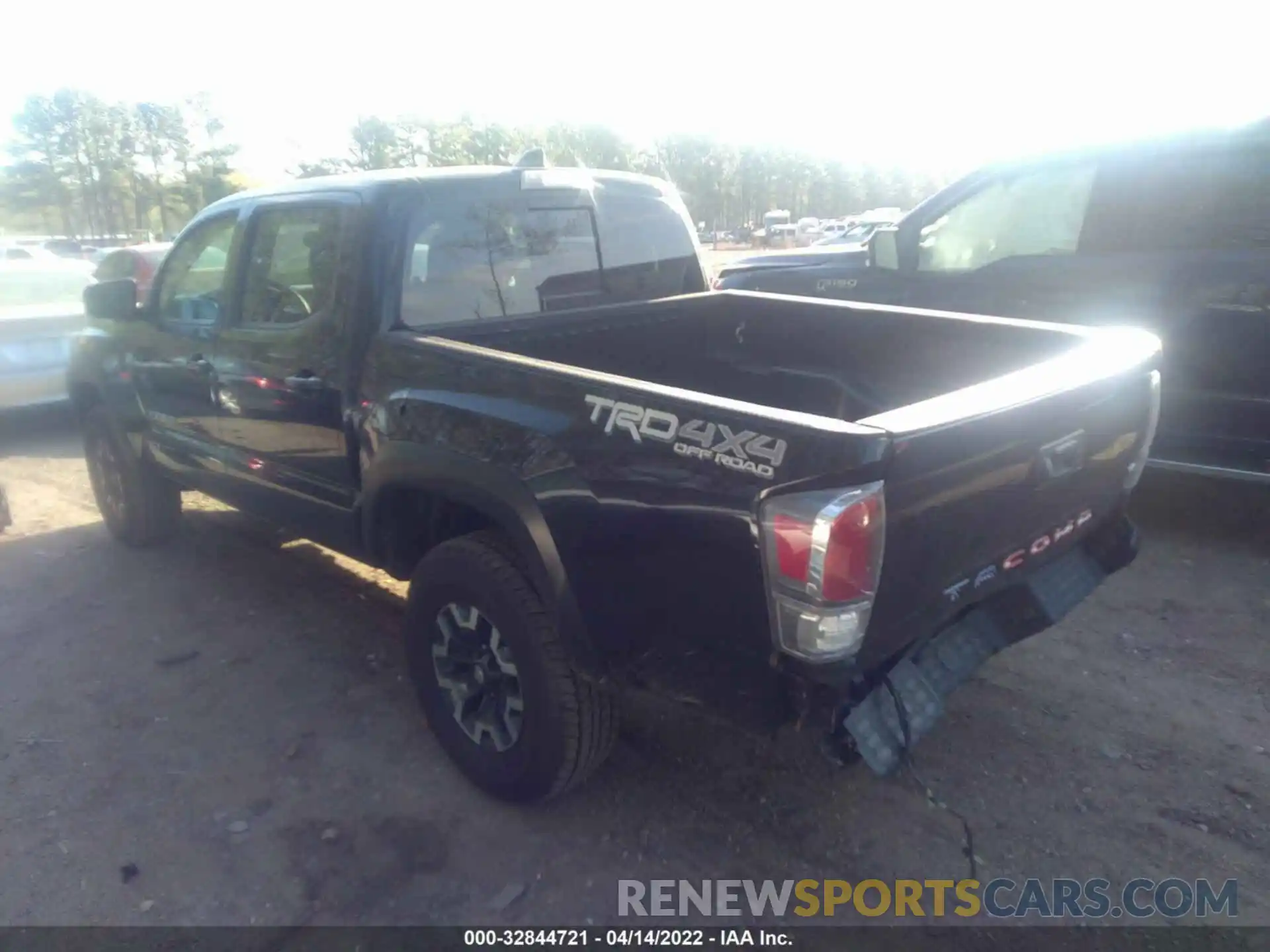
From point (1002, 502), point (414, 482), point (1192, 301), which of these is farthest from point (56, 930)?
point (1192, 301)

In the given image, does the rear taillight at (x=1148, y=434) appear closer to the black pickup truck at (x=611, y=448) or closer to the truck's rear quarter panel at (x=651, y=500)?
the black pickup truck at (x=611, y=448)

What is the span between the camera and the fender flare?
2.62 m

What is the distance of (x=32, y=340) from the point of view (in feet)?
24.5

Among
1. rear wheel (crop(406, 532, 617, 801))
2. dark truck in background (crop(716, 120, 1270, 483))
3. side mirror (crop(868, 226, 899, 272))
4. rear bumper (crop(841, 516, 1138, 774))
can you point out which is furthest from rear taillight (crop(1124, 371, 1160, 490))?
side mirror (crop(868, 226, 899, 272))

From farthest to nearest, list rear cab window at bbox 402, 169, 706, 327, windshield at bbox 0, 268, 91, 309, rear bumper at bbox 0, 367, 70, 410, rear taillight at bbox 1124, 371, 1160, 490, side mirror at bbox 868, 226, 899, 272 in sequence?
1. windshield at bbox 0, 268, 91, 309
2. rear bumper at bbox 0, 367, 70, 410
3. side mirror at bbox 868, 226, 899, 272
4. rear cab window at bbox 402, 169, 706, 327
5. rear taillight at bbox 1124, 371, 1160, 490

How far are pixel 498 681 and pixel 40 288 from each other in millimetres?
7344

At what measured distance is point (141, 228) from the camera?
1672 inches

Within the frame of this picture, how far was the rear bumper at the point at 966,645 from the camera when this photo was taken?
7.43 ft

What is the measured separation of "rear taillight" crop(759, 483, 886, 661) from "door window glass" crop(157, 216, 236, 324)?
3.02 metres

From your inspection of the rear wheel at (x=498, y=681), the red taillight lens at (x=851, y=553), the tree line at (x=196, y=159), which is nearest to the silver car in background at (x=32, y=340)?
the rear wheel at (x=498, y=681)

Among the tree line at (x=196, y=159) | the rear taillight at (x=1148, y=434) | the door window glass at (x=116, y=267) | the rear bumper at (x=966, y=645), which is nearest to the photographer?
the rear bumper at (x=966, y=645)

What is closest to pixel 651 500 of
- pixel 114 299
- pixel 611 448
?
pixel 611 448

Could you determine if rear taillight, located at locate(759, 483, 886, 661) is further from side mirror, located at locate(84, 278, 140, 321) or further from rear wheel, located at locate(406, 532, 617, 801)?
side mirror, located at locate(84, 278, 140, 321)

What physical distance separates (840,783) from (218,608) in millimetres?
3033
